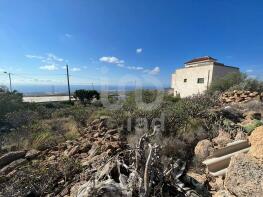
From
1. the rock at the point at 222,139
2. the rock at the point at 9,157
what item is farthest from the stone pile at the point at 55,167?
the rock at the point at 222,139

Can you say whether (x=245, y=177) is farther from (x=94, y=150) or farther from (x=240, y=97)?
(x=240, y=97)

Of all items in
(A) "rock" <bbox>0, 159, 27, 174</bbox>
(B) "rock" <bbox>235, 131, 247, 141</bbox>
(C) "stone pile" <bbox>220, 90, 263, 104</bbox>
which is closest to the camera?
(A) "rock" <bbox>0, 159, 27, 174</bbox>

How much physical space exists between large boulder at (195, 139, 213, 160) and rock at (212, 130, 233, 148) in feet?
0.84

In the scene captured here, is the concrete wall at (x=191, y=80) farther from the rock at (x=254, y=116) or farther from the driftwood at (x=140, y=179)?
the driftwood at (x=140, y=179)

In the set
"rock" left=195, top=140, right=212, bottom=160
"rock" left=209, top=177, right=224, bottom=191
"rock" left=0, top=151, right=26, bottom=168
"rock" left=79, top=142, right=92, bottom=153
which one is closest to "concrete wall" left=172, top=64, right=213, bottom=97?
"rock" left=195, top=140, right=212, bottom=160

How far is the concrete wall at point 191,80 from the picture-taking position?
16781 mm

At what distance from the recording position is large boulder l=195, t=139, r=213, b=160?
4066mm

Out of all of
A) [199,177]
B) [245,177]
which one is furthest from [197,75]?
[245,177]

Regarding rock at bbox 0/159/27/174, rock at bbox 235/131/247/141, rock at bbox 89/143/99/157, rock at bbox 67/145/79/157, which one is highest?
rock at bbox 235/131/247/141

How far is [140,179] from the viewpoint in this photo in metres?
2.10

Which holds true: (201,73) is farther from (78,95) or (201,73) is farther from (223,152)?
(223,152)

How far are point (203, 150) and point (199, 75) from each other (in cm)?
1480

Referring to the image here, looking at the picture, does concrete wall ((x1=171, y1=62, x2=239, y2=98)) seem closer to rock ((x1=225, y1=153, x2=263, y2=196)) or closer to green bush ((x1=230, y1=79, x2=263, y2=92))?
green bush ((x1=230, y1=79, x2=263, y2=92))

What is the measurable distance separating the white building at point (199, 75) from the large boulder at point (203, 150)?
10.6 meters
